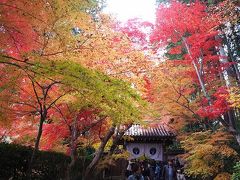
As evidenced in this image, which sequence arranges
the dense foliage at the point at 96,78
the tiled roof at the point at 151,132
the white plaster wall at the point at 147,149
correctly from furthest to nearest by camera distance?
1. the white plaster wall at the point at 147,149
2. the tiled roof at the point at 151,132
3. the dense foliage at the point at 96,78

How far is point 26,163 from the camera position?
834cm

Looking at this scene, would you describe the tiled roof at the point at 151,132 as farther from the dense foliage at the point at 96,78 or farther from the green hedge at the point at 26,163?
the green hedge at the point at 26,163

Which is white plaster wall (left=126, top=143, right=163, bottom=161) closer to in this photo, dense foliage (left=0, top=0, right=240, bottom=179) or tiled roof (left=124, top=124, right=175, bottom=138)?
tiled roof (left=124, top=124, right=175, bottom=138)

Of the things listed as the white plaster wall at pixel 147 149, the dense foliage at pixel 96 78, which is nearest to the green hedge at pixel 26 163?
the dense foliage at pixel 96 78

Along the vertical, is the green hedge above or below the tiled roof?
below

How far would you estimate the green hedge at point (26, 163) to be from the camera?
757cm

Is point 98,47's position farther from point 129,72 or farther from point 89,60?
point 129,72

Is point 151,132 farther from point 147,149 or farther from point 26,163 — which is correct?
point 26,163

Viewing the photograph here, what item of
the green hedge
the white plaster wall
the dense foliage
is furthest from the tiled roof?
the green hedge

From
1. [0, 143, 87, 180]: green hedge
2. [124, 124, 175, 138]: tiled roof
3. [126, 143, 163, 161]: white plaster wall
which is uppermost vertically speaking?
[124, 124, 175, 138]: tiled roof

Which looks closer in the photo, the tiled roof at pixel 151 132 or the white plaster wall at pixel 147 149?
the tiled roof at pixel 151 132

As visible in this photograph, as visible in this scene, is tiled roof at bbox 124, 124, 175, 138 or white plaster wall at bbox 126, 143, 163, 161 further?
white plaster wall at bbox 126, 143, 163, 161

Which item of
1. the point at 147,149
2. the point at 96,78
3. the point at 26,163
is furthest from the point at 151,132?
the point at 96,78

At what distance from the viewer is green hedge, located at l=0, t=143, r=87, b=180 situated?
24.8 ft
